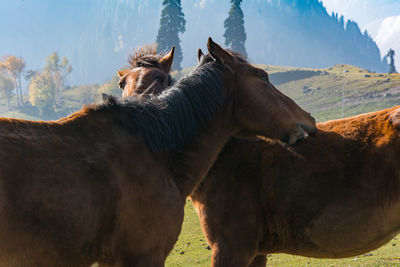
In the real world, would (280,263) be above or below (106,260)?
below

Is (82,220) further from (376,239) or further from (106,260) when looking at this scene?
(376,239)

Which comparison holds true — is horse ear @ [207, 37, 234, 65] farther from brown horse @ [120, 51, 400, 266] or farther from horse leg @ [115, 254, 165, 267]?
horse leg @ [115, 254, 165, 267]

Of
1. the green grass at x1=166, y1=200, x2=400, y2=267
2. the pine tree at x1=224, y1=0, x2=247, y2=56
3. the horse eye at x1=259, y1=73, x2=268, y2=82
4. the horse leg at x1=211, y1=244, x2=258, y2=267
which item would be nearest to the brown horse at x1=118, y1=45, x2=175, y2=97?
the horse eye at x1=259, y1=73, x2=268, y2=82

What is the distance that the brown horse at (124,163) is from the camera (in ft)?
10.5

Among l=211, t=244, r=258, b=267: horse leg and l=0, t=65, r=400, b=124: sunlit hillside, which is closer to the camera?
l=211, t=244, r=258, b=267: horse leg

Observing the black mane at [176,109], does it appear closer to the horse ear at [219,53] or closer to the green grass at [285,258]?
the horse ear at [219,53]

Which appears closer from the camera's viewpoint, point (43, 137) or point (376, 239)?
point (43, 137)

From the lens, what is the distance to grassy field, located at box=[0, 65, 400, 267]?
10.2m

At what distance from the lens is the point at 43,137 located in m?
3.53

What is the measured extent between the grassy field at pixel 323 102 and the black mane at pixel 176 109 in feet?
20.3

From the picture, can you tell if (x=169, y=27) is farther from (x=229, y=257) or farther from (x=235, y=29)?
(x=229, y=257)

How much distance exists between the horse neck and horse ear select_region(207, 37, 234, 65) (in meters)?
0.63

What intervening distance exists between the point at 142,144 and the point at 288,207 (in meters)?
2.06

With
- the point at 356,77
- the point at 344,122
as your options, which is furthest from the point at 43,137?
the point at 356,77
